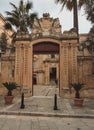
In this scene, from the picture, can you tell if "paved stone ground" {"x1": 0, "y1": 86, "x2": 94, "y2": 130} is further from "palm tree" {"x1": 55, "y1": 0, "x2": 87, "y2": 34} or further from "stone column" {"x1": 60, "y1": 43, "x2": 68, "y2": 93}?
"palm tree" {"x1": 55, "y1": 0, "x2": 87, "y2": 34}

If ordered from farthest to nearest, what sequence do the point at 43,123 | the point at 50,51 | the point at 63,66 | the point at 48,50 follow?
the point at 50,51, the point at 48,50, the point at 63,66, the point at 43,123

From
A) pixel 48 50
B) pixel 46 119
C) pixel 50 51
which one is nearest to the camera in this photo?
pixel 46 119

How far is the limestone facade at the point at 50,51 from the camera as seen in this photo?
1572 centimetres

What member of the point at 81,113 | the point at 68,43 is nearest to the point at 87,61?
the point at 68,43

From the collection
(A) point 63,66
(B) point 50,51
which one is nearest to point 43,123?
(A) point 63,66

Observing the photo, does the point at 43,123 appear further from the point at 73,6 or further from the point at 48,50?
the point at 73,6

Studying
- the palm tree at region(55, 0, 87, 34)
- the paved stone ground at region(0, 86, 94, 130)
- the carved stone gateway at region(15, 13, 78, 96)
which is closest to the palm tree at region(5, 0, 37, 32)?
the palm tree at region(55, 0, 87, 34)

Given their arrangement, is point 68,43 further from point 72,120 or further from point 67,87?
point 72,120

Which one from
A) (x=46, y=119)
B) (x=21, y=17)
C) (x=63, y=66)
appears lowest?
(x=46, y=119)

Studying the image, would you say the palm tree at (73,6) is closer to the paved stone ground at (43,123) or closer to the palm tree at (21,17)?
the palm tree at (21,17)

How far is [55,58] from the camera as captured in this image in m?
41.1

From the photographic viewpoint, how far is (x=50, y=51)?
16484 mm

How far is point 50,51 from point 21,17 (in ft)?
26.3

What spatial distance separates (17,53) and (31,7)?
884 centimetres
